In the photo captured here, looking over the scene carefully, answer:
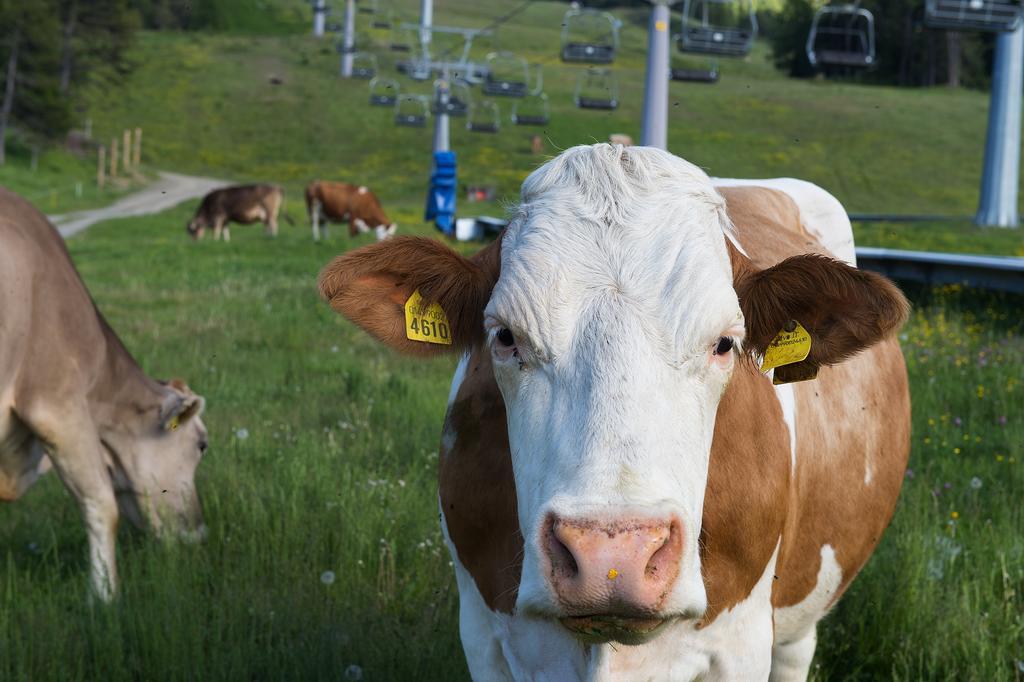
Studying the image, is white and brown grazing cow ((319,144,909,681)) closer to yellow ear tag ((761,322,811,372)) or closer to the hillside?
yellow ear tag ((761,322,811,372))

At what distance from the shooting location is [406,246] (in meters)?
2.79

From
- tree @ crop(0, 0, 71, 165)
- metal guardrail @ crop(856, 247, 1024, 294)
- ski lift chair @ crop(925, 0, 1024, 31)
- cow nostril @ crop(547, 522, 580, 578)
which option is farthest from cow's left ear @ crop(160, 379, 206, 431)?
tree @ crop(0, 0, 71, 165)

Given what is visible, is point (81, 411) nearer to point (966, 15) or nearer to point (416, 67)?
point (966, 15)

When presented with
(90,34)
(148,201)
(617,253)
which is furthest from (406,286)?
(90,34)

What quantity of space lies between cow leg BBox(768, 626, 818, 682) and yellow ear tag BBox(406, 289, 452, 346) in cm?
189

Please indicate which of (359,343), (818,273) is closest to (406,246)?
(818,273)

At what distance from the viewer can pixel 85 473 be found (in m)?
5.36

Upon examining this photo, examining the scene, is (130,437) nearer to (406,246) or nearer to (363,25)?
(406,246)

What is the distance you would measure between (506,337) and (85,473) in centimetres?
350

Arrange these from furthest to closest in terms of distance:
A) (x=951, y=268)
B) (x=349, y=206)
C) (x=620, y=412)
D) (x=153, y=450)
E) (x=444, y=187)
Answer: (x=349, y=206) → (x=444, y=187) → (x=951, y=268) → (x=153, y=450) → (x=620, y=412)

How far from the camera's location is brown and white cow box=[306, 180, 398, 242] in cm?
2988

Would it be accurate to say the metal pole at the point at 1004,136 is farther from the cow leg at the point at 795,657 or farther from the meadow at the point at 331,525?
the cow leg at the point at 795,657

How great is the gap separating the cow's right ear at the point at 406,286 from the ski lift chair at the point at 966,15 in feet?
45.6

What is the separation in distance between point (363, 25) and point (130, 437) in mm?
78768
